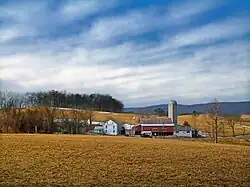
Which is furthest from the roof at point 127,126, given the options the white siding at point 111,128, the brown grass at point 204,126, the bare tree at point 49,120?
the bare tree at point 49,120

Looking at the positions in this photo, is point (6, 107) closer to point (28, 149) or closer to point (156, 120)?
point (156, 120)

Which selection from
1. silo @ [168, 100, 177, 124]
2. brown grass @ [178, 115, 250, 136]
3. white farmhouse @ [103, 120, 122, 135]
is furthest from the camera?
silo @ [168, 100, 177, 124]

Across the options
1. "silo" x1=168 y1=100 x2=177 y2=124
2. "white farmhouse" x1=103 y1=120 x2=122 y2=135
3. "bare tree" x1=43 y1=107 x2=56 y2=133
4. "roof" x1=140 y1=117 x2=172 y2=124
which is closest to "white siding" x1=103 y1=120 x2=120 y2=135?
"white farmhouse" x1=103 y1=120 x2=122 y2=135

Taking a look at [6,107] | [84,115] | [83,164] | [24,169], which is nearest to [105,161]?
[83,164]

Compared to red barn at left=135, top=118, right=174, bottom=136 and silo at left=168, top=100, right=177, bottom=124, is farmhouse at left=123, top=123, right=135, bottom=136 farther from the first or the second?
silo at left=168, top=100, right=177, bottom=124

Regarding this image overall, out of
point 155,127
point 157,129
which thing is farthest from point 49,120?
point 155,127

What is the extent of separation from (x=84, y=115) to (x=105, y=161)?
92.4 m

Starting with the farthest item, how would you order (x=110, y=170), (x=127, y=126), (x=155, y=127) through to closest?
(x=127, y=126)
(x=155, y=127)
(x=110, y=170)

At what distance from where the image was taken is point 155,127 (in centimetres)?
12200

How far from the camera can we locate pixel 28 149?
30.1 meters

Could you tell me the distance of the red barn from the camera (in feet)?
395

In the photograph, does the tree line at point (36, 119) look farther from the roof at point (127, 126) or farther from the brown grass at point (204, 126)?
the brown grass at point (204, 126)

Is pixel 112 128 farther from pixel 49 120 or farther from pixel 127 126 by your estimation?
pixel 49 120

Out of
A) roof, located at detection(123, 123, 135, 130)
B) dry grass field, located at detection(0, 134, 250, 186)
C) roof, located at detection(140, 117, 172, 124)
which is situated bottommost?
dry grass field, located at detection(0, 134, 250, 186)
